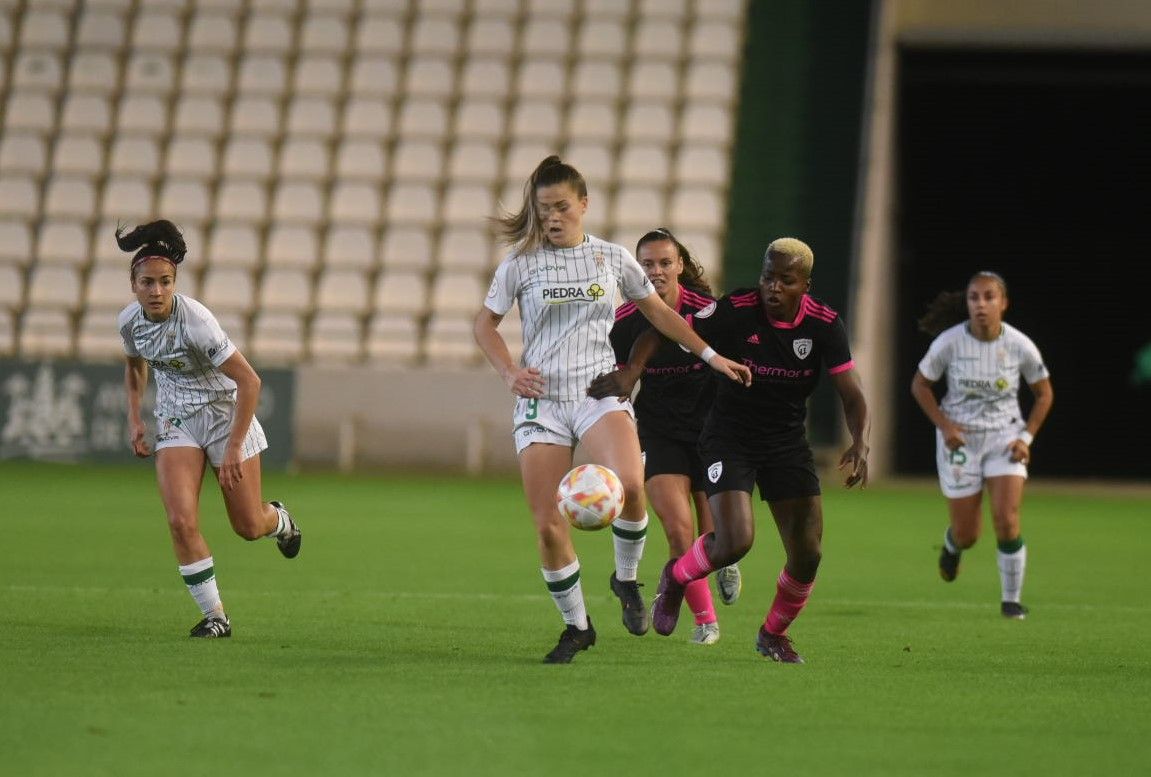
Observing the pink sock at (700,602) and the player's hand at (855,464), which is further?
the pink sock at (700,602)

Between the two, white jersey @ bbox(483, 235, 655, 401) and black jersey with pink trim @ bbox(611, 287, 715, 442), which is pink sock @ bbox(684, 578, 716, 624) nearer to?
black jersey with pink trim @ bbox(611, 287, 715, 442)

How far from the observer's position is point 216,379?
8.56 metres

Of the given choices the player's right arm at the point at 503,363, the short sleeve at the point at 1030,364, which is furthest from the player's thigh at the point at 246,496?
the short sleeve at the point at 1030,364

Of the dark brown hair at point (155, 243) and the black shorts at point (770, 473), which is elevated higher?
the dark brown hair at point (155, 243)

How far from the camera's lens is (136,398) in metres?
8.88

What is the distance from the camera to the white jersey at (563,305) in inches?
299

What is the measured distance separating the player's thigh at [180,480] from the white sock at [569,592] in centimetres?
182

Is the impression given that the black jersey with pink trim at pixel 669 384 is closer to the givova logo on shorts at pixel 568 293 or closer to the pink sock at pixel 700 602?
the pink sock at pixel 700 602

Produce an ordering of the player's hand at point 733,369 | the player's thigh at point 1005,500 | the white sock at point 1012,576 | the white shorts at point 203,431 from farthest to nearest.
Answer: the player's thigh at point 1005,500
the white sock at point 1012,576
the white shorts at point 203,431
the player's hand at point 733,369

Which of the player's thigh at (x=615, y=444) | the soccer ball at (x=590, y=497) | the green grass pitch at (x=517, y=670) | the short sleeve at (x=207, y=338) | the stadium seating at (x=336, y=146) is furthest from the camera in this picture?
the stadium seating at (x=336, y=146)

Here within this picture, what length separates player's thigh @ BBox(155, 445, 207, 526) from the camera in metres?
8.30

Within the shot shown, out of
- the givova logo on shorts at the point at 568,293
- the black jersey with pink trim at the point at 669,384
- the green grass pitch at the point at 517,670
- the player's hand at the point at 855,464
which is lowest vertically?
the green grass pitch at the point at 517,670

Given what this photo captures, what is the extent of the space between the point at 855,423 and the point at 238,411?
2.87m

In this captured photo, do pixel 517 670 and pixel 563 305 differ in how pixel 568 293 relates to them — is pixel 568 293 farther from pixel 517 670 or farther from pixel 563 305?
pixel 517 670
